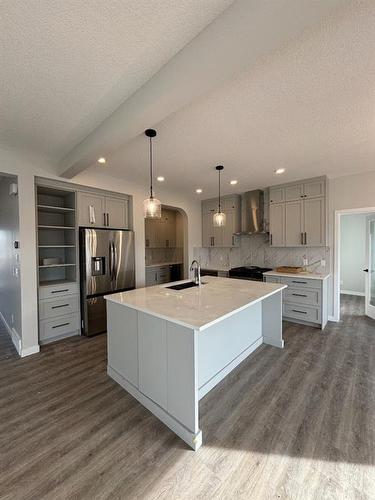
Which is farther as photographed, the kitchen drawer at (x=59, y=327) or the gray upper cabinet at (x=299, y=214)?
the gray upper cabinet at (x=299, y=214)

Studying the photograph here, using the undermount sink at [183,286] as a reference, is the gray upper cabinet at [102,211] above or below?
above

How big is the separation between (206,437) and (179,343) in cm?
73

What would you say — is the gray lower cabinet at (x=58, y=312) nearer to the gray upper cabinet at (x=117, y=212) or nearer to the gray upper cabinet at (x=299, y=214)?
the gray upper cabinet at (x=117, y=212)

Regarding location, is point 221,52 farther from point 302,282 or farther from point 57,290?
point 302,282

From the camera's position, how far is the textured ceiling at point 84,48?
1100 mm

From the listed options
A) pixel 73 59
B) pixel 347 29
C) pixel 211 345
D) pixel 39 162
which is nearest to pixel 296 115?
pixel 347 29

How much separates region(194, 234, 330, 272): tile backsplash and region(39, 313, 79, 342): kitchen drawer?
3029mm

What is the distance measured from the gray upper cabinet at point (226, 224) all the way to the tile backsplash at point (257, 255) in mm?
296

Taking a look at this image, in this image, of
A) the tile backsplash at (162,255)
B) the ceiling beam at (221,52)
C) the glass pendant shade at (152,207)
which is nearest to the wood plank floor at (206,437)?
the glass pendant shade at (152,207)

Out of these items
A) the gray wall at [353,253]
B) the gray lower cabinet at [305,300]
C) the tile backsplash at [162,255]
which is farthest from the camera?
the tile backsplash at [162,255]

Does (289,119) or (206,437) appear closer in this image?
(206,437)

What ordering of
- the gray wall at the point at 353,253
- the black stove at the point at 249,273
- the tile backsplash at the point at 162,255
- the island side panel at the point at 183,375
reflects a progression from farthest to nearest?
the tile backsplash at the point at 162,255, the gray wall at the point at 353,253, the black stove at the point at 249,273, the island side panel at the point at 183,375

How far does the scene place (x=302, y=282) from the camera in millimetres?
3797

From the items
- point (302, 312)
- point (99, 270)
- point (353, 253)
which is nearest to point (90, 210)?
point (99, 270)
